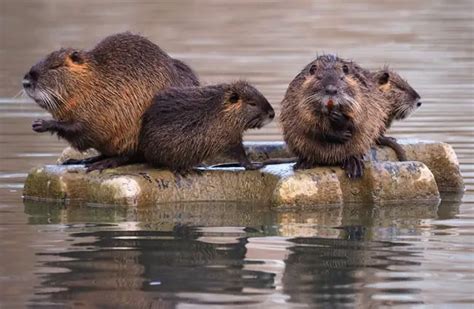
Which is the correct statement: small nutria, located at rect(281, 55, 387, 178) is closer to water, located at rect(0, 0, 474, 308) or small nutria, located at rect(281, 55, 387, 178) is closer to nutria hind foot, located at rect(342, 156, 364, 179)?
nutria hind foot, located at rect(342, 156, 364, 179)

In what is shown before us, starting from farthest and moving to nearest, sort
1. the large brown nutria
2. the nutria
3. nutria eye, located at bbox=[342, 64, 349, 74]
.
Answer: the nutria
the large brown nutria
nutria eye, located at bbox=[342, 64, 349, 74]

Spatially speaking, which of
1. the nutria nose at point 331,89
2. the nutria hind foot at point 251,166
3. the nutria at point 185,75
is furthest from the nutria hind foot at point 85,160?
the nutria nose at point 331,89

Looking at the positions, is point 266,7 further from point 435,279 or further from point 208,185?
point 435,279

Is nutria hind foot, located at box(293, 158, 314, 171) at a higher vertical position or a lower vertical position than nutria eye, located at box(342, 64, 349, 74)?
lower

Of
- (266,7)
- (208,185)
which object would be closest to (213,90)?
(208,185)

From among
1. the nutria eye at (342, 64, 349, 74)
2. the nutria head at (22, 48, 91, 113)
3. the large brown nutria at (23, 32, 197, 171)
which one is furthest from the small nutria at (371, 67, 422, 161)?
the nutria head at (22, 48, 91, 113)

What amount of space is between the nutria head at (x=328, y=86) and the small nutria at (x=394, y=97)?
0.64 metres

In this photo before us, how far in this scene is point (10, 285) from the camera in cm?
626

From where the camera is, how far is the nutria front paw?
26.5 feet

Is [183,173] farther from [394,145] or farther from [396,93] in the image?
[396,93]

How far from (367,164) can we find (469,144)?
2.14 m

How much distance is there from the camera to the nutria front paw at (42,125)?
317 inches

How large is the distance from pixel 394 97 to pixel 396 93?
26mm

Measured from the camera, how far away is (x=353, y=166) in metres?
8.27
